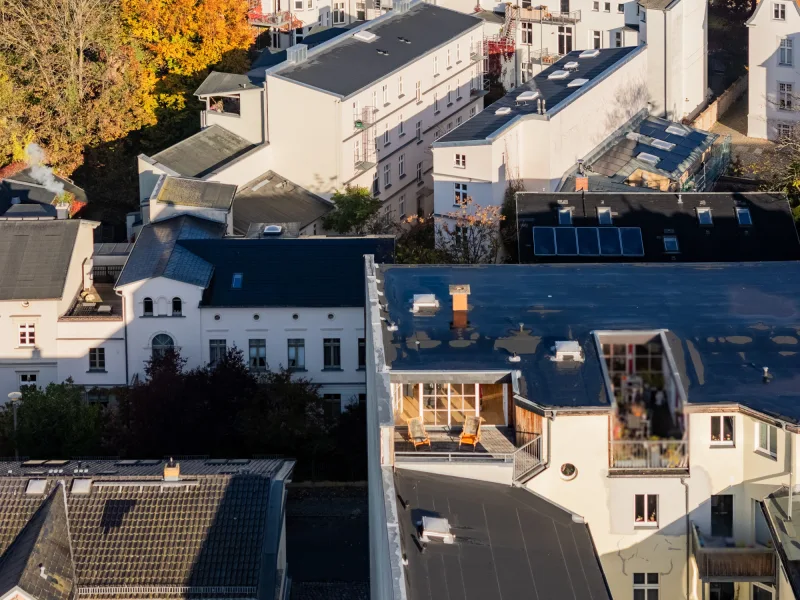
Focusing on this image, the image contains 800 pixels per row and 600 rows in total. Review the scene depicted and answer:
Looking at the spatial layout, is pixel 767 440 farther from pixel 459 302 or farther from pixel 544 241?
pixel 544 241

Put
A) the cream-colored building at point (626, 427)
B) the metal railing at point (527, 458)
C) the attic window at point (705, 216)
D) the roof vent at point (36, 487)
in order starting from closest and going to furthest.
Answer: the cream-colored building at point (626, 427)
the metal railing at point (527, 458)
the roof vent at point (36, 487)
the attic window at point (705, 216)

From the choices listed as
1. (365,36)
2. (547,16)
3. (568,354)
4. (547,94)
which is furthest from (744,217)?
(547,16)

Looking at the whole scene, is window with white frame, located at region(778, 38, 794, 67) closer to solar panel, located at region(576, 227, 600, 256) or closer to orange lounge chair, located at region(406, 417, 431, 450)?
solar panel, located at region(576, 227, 600, 256)

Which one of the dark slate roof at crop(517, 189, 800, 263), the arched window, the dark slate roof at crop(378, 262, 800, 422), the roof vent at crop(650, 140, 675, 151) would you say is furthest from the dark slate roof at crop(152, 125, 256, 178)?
the dark slate roof at crop(378, 262, 800, 422)

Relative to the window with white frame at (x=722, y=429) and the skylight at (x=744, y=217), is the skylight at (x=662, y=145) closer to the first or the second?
the skylight at (x=744, y=217)

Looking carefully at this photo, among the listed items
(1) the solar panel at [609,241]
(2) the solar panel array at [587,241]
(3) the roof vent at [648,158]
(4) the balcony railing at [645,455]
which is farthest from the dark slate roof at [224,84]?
(4) the balcony railing at [645,455]

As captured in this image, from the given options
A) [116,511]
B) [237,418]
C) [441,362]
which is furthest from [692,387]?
[237,418]
